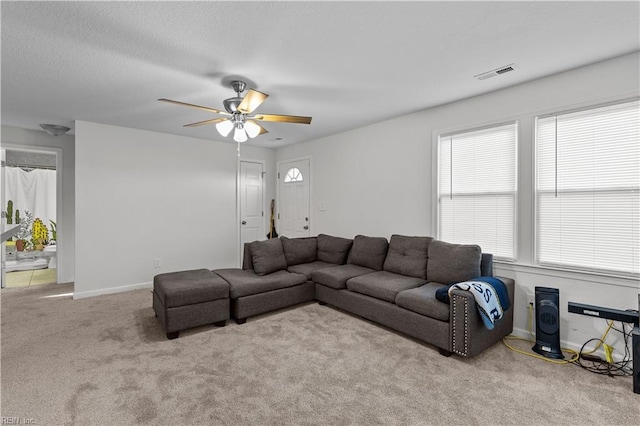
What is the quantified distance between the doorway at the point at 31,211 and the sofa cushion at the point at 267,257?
494 centimetres

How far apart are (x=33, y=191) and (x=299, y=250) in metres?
6.80

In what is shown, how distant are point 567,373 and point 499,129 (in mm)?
2346

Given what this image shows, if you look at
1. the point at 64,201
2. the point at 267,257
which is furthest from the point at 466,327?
the point at 64,201

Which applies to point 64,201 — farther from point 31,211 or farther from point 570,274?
point 570,274

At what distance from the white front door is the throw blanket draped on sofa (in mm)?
3415

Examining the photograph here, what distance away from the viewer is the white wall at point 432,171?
2.64m

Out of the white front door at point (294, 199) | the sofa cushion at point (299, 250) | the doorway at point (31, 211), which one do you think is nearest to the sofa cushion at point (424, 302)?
the sofa cushion at point (299, 250)

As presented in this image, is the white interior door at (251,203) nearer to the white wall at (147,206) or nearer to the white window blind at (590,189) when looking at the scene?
the white wall at (147,206)

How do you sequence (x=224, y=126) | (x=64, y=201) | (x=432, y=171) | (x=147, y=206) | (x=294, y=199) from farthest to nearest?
(x=294, y=199), (x=64, y=201), (x=147, y=206), (x=432, y=171), (x=224, y=126)

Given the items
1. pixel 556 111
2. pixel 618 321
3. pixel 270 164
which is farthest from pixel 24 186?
pixel 618 321

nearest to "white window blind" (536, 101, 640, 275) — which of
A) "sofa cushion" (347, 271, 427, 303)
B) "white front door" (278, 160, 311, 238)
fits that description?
"sofa cushion" (347, 271, 427, 303)

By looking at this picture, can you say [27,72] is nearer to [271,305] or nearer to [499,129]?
[271,305]

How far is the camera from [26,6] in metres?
1.87

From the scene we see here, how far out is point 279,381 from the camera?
7.41 ft
